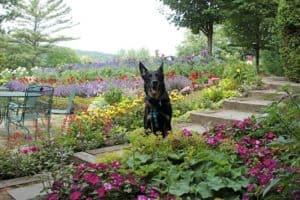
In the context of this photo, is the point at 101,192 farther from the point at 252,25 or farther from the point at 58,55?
the point at 58,55

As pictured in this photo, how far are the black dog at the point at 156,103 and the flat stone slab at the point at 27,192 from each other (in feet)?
4.28

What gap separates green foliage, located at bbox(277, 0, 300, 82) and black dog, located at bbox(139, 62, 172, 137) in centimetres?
402

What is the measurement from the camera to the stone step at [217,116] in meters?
6.14

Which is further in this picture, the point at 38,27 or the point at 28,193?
the point at 38,27

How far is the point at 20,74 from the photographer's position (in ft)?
51.1

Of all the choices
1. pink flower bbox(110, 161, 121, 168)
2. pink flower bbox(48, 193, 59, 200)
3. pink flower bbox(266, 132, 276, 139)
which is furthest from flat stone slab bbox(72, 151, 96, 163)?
pink flower bbox(266, 132, 276, 139)

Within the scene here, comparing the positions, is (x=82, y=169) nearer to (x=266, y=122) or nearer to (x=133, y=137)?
(x=133, y=137)

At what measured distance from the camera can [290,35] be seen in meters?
7.48

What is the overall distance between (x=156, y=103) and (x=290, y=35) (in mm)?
A: 4324

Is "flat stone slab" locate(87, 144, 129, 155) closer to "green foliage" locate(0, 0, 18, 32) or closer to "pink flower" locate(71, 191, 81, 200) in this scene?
"pink flower" locate(71, 191, 81, 200)

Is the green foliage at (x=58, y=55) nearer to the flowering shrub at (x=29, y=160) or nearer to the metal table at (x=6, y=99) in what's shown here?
the metal table at (x=6, y=99)

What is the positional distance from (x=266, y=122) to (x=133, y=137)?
4.81 ft

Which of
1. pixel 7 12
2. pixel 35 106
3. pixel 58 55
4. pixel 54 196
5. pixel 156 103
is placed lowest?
pixel 54 196

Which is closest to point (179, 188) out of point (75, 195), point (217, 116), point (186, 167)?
point (186, 167)
